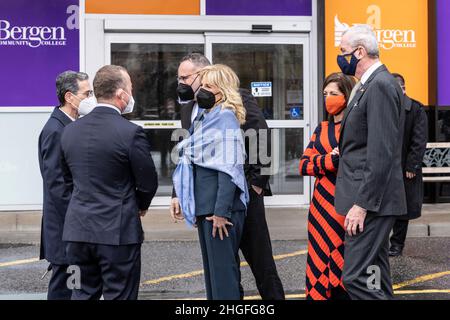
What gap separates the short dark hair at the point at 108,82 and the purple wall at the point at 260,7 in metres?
5.88

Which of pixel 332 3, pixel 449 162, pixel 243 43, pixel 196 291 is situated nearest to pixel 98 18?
pixel 243 43

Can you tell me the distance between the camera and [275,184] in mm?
10203

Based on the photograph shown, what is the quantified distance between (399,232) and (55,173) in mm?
4445

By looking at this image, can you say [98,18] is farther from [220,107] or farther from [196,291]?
[220,107]

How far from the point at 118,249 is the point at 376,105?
1741 mm

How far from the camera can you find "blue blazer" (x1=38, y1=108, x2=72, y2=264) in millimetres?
4727

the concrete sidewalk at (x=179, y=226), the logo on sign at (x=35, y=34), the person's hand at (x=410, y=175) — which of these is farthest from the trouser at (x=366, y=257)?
the logo on sign at (x=35, y=34)

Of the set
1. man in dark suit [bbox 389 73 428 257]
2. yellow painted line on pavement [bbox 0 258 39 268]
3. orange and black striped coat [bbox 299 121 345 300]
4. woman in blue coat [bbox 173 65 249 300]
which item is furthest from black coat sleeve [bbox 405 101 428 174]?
yellow painted line on pavement [bbox 0 258 39 268]

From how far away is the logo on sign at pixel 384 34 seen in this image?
392 inches

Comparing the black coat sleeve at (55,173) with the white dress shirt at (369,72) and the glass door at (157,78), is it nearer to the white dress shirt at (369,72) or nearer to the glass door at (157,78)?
the white dress shirt at (369,72)

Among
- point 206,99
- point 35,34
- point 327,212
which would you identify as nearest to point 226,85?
point 206,99

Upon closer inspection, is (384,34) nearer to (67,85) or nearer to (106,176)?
(67,85)

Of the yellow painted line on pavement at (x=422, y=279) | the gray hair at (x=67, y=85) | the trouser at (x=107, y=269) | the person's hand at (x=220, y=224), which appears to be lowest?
the yellow painted line on pavement at (x=422, y=279)

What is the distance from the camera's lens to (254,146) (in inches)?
202
